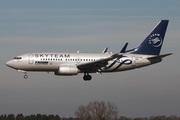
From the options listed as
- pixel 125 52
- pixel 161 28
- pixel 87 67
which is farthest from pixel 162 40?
pixel 87 67

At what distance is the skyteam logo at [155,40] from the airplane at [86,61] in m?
0.98

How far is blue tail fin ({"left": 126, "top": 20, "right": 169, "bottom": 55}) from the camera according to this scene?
82.4 m

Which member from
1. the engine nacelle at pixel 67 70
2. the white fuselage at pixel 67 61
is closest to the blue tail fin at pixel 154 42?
the white fuselage at pixel 67 61

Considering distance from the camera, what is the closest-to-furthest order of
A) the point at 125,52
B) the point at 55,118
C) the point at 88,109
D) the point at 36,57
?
the point at 36,57
the point at 125,52
the point at 88,109
the point at 55,118

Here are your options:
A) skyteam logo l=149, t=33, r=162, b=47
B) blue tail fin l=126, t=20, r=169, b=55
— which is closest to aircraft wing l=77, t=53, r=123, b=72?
blue tail fin l=126, t=20, r=169, b=55

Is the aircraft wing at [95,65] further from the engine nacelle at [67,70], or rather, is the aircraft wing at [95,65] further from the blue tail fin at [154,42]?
the blue tail fin at [154,42]

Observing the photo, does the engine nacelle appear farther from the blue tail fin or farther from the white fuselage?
the blue tail fin

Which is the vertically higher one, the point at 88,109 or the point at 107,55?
the point at 107,55

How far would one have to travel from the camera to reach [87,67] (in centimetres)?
7725

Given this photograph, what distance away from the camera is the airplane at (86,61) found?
247ft

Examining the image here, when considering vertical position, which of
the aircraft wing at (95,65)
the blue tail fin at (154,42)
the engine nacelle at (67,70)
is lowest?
the engine nacelle at (67,70)

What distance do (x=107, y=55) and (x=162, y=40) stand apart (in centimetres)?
1092

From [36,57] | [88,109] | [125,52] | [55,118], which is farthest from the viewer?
[55,118]

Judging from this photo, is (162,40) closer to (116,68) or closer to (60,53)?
(116,68)
